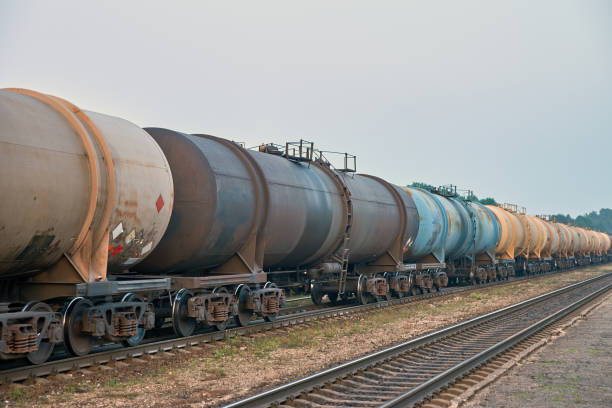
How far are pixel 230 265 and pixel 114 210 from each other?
448 centimetres

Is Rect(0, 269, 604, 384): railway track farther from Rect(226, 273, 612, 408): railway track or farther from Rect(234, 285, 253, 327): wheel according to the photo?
Rect(226, 273, 612, 408): railway track

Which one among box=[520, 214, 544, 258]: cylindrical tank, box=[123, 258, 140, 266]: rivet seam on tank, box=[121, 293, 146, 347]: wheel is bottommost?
box=[121, 293, 146, 347]: wheel

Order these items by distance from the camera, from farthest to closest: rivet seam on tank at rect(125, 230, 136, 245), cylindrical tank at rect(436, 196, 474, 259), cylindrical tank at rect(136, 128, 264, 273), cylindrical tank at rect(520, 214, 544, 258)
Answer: cylindrical tank at rect(520, 214, 544, 258), cylindrical tank at rect(436, 196, 474, 259), cylindrical tank at rect(136, 128, 264, 273), rivet seam on tank at rect(125, 230, 136, 245)

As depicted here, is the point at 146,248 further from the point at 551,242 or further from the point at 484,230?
the point at 551,242

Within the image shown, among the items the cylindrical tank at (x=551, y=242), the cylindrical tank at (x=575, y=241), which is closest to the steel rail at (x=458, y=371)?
the cylindrical tank at (x=551, y=242)

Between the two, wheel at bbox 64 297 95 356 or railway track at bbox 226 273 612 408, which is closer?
railway track at bbox 226 273 612 408

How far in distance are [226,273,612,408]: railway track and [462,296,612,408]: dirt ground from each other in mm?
663

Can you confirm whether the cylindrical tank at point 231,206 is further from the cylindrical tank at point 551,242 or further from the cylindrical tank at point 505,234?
the cylindrical tank at point 551,242

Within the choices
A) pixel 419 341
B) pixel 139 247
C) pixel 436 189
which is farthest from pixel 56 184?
pixel 436 189

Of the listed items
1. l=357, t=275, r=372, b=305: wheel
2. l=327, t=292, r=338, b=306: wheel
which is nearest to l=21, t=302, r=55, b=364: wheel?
l=327, t=292, r=338, b=306: wheel

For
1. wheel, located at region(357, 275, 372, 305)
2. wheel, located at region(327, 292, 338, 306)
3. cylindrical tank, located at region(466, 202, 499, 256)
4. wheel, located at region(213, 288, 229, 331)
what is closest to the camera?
wheel, located at region(213, 288, 229, 331)

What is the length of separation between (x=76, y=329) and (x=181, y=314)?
102 inches

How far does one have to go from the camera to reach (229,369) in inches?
377

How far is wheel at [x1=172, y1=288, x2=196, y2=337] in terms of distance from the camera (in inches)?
448
